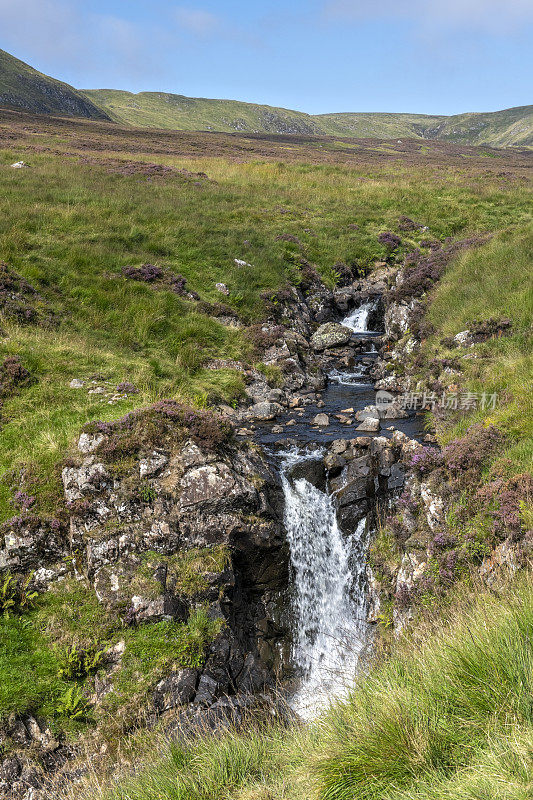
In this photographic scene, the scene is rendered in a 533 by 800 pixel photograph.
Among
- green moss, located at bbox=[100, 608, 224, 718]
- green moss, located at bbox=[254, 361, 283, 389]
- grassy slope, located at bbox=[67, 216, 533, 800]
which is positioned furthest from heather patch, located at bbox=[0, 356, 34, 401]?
grassy slope, located at bbox=[67, 216, 533, 800]

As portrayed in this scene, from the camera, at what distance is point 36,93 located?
119688mm

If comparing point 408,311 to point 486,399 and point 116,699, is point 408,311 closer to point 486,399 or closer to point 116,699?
point 486,399

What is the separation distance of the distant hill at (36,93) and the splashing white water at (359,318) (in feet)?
403

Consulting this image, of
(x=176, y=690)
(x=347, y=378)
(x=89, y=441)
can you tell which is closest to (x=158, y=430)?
(x=89, y=441)

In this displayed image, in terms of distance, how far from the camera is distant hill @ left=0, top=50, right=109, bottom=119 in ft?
366

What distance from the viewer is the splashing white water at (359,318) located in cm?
2448

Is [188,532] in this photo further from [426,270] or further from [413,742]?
[426,270]

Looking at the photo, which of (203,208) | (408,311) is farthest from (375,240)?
(203,208)

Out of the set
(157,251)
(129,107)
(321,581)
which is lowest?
(321,581)

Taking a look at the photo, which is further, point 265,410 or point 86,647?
point 265,410

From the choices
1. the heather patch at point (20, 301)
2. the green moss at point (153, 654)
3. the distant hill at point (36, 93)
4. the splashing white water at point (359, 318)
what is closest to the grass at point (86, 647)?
the green moss at point (153, 654)

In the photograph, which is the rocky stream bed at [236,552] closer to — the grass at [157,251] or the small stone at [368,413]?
the small stone at [368,413]

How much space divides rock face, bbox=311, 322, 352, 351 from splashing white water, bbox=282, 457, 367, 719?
11.2 meters

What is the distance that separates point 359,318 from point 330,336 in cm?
380
